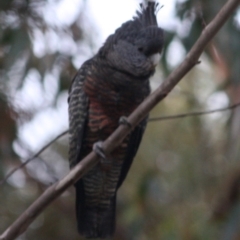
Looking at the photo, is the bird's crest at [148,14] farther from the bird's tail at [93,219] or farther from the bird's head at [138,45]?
the bird's tail at [93,219]

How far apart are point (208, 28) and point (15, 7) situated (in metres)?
2.35

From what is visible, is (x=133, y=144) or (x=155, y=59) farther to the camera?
(x=133, y=144)

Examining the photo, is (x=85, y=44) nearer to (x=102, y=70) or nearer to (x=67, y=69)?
(x=67, y=69)

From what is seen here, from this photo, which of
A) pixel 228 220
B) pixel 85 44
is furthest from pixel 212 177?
pixel 85 44

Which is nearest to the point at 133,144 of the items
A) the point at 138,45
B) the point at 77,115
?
the point at 77,115

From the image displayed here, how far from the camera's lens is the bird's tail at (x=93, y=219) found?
3.94 metres

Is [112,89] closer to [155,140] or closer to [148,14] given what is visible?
[148,14]

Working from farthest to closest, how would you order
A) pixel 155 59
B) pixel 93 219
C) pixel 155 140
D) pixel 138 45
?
pixel 155 140, pixel 93 219, pixel 138 45, pixel 155 59

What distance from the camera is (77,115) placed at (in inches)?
151

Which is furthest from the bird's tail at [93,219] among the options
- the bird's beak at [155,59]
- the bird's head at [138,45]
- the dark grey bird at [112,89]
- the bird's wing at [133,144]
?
the bird's beak at [155,59]

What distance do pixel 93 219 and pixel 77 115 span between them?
2.11 feet

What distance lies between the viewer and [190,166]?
629cm

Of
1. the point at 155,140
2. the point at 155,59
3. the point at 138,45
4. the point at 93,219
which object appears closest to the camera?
the point at 155,59

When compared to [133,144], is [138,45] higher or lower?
higher
